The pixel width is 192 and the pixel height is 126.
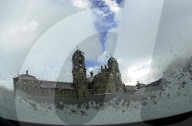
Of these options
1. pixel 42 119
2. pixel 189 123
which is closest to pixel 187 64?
pixel 189 123

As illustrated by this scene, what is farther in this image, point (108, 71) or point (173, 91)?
point (108, 71)

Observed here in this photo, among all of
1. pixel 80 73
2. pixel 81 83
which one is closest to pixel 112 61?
pixel 80 73

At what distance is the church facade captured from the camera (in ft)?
26.6

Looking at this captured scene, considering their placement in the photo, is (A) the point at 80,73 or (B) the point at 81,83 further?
(B) the point at 81,83

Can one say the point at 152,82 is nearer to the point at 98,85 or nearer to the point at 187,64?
the point at 187,64

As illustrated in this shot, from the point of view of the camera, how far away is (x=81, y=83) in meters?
12.7

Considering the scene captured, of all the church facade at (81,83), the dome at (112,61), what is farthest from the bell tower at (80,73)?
the dome at (112,61)

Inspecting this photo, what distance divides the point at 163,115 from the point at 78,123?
5.78 feet

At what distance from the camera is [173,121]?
3.07 metres

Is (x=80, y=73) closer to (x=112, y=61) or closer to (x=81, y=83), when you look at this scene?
(x=81, y=83)

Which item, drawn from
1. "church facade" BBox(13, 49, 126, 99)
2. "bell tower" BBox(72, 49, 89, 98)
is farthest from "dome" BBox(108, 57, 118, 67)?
"bell tower" BBox(72, 49, 89, 98)

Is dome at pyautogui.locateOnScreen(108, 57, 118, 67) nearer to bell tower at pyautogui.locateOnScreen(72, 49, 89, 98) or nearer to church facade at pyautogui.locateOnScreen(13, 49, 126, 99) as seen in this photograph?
church facade at pyautogui.locateOnScreen(13, 49, 126, 99)

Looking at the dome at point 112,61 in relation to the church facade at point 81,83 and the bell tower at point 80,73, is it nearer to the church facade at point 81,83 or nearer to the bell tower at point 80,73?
the church facade at point 81,83

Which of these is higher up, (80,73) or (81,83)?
(80,73)
